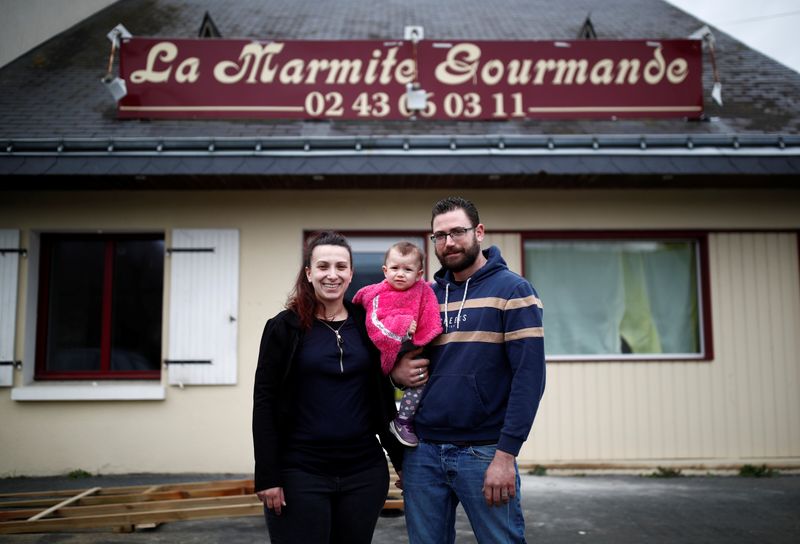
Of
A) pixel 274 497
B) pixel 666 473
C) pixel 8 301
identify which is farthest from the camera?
pixel 8 301

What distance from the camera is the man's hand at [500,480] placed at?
2.33 meters

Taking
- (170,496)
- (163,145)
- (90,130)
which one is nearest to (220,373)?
(170,496)

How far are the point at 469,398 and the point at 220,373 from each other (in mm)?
4421

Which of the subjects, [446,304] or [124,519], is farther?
[124,519]

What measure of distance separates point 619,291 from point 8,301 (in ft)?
22.5

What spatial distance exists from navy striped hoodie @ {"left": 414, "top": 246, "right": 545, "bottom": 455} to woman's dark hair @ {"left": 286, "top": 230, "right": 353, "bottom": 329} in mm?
599

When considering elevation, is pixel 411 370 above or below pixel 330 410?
above

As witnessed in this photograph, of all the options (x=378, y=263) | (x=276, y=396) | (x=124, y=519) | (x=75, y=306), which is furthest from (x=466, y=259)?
(x=75, y=306)

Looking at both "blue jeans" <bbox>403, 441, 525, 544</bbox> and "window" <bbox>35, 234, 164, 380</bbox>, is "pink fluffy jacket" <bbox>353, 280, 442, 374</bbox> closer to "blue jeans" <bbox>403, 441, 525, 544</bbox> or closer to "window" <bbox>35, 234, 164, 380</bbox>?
"blue jeans" <bbox>403, 441, 525, 544</bbox>

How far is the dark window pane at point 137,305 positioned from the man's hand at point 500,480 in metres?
5.19

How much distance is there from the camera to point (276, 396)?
2.41 metres

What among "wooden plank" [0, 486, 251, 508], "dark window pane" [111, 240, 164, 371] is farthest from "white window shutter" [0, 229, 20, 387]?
"wooden plank" [0, 486, 251, 508]

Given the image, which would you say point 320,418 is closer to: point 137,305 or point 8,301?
point 137,305

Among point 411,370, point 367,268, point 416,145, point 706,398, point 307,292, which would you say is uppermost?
point 416,145
